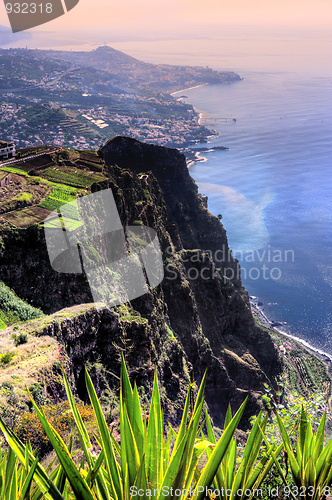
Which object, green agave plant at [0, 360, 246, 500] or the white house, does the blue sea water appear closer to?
the white house

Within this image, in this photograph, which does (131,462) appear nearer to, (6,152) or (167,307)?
(6,152)

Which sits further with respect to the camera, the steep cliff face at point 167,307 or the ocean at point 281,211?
the ocean at point 281,211

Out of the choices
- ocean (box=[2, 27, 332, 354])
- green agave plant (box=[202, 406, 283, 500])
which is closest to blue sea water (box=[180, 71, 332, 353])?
ocean (box=[2, 27, 332, 354])

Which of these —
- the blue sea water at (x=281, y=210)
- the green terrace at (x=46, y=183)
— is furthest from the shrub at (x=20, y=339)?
the blue sea water at (x=281, y=210)

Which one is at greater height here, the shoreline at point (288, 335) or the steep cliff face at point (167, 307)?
the steep cliff face at point (167, 307)

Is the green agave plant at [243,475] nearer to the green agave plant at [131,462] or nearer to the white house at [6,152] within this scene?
the green agave plant at [131,462]

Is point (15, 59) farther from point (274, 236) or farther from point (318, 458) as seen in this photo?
point (318, 458)

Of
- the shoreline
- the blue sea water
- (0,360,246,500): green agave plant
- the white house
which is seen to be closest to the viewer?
(0,360,246,500): green agave plant
